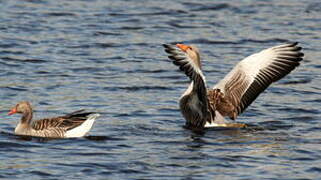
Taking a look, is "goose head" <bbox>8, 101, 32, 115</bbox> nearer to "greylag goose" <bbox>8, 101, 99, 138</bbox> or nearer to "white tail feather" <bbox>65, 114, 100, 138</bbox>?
"greylag goose" <bbox>8, 101, 99, 138</bbox>

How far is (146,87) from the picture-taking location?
1802cm

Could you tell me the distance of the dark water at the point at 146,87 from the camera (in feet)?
39.6

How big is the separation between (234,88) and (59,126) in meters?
3.29

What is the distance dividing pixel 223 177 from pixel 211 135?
2765 mm

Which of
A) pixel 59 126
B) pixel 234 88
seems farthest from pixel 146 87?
pixel 59 126

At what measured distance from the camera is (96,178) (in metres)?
11.2

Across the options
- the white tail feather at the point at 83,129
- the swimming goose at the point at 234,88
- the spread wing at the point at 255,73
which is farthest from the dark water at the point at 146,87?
the spread wing at the point at 255,73

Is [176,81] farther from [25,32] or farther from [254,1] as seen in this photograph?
[254,1]

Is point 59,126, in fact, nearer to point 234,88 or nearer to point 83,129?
point 83,129

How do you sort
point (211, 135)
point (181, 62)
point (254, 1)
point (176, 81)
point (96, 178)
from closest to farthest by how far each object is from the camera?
1. point (96, 178)
2. point (181, 62)
3. point (211, 135)
4. point (176, 81)
5. point (254, 1)

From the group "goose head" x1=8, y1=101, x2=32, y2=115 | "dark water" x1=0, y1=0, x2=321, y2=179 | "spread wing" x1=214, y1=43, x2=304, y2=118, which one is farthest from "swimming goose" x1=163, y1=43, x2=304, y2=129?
"goose head" x1=8, y1=101, x2=32, y2=115

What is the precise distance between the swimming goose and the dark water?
0.33 meters

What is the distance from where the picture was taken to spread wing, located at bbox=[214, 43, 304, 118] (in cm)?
1506

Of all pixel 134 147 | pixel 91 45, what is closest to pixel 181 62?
pixel 134 147
